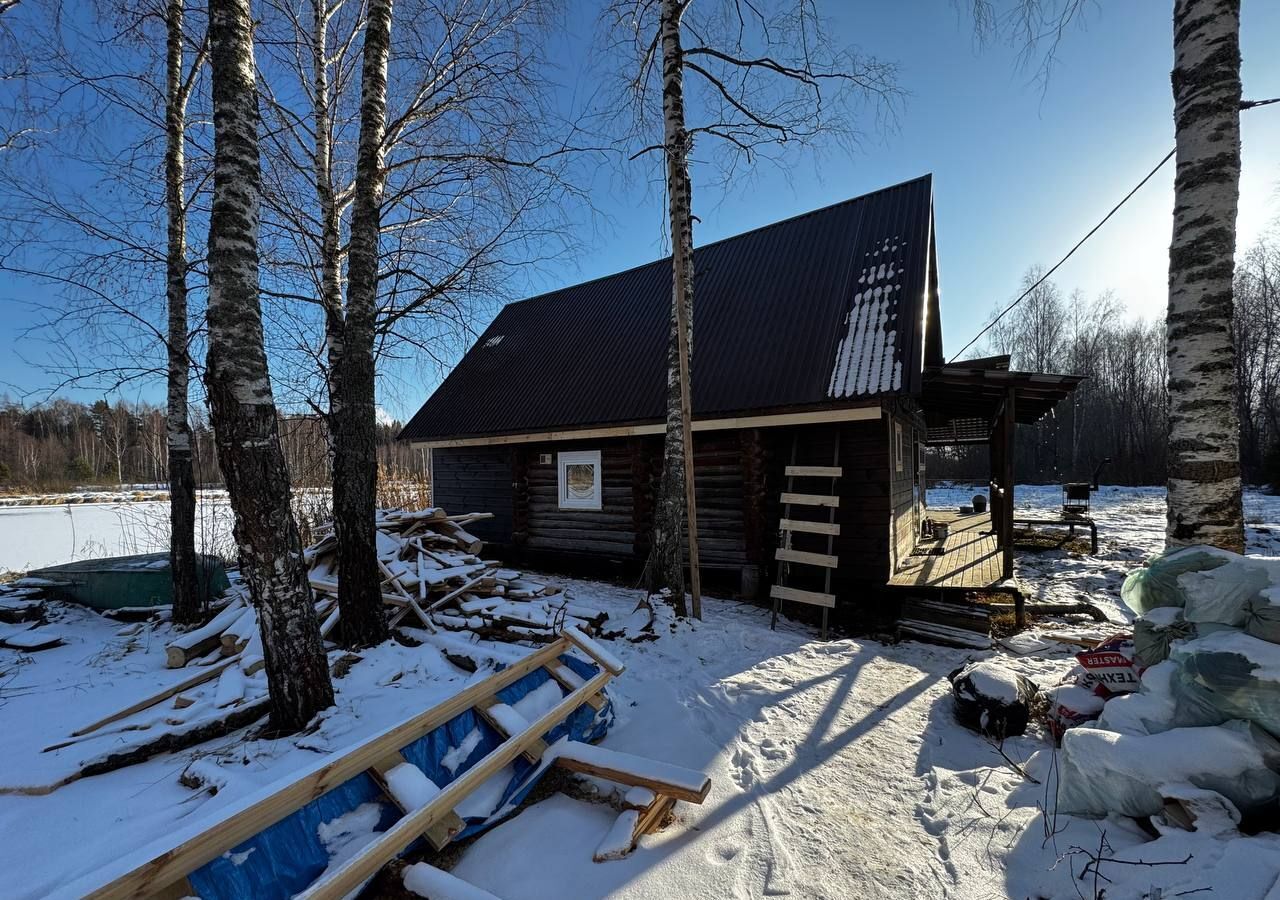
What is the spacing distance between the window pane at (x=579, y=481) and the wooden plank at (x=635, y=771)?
7.28m

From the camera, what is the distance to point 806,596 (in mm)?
6926

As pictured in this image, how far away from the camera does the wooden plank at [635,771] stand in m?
2.77

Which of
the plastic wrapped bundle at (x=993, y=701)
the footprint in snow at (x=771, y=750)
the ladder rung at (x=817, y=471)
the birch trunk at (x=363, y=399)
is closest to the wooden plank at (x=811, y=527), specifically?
the ladder rung at (x=817, y=471)

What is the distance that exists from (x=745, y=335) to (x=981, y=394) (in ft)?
13.3

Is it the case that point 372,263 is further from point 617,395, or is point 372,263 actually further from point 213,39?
point 617,395

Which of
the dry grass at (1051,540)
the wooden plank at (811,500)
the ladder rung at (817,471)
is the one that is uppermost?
the ladder rung at (817,471)

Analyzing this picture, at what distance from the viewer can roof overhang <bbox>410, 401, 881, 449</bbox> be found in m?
7.36

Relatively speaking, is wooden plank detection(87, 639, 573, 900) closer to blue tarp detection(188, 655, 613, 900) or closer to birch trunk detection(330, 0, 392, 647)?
blue tarp detection(188, 655, 613, 900)

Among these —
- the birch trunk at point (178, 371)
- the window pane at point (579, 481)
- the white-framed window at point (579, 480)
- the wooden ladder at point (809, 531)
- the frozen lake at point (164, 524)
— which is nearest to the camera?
the birch trunk at point (178, 371)

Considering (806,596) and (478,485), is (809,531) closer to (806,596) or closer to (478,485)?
(806,596)

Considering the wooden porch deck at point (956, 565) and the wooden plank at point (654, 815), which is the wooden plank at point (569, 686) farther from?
the wooden porch deck at point (956, 565)

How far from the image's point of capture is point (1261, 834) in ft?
6.94

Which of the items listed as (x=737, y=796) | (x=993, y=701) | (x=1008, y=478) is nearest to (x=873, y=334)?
(x=1008, y=478)

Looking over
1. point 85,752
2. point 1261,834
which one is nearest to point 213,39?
point 85,752
